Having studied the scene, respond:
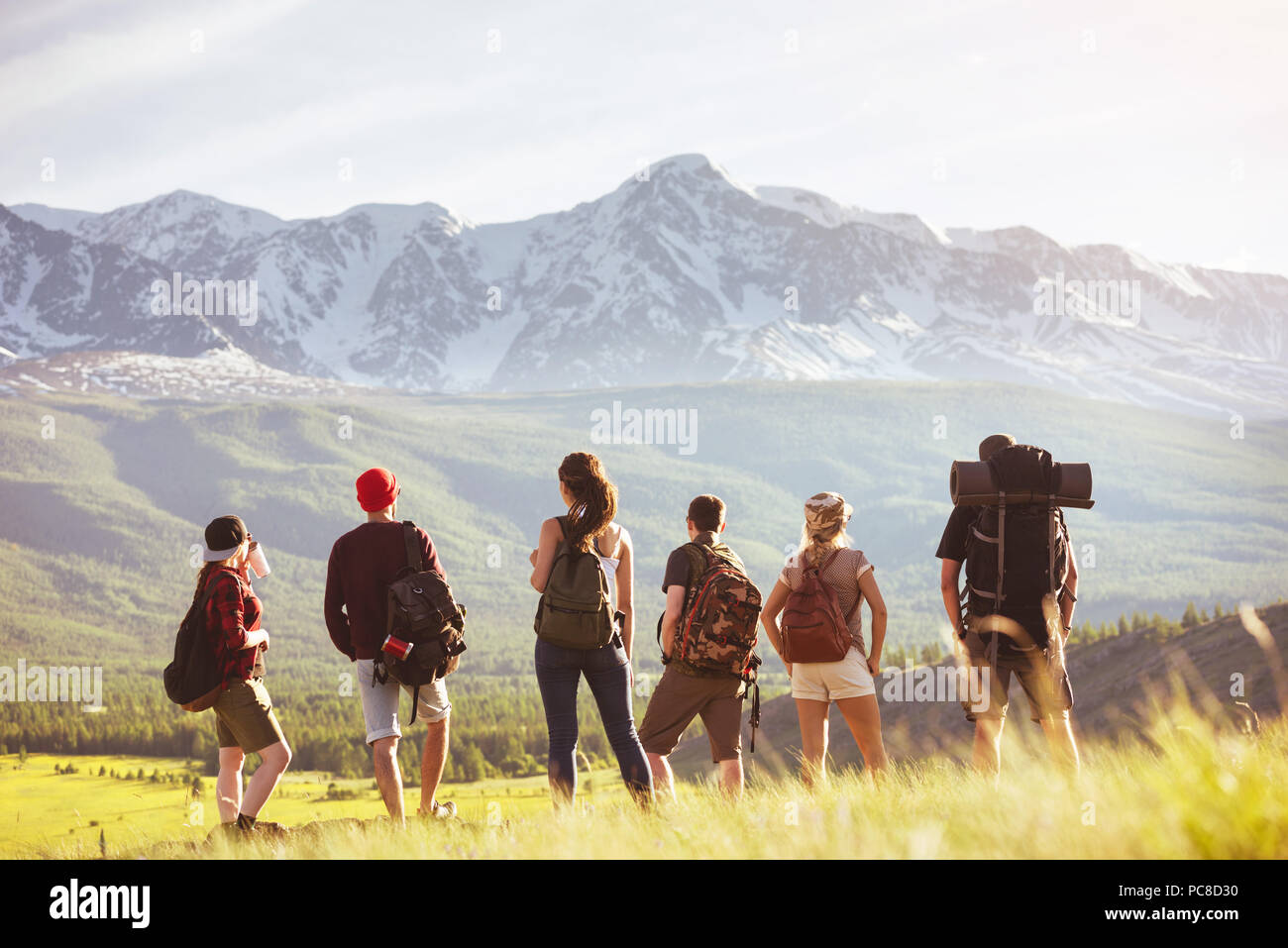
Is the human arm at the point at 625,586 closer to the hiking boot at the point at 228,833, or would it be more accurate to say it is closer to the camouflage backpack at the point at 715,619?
the camouflage backpack at the point at 715,619

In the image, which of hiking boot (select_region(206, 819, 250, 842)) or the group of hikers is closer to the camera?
hiking boot (select_region(206, 819, 250, 842))

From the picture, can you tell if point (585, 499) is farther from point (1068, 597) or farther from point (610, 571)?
point (1068, 597)

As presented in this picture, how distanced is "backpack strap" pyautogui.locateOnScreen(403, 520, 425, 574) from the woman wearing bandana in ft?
7.13

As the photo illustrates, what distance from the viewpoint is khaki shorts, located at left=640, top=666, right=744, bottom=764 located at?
7137mm

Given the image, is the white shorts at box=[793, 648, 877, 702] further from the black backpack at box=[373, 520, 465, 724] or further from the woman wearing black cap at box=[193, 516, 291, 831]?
the woman wearing black cap at box=[193, 516, 291, 831]

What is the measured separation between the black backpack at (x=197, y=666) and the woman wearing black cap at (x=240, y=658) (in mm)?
33

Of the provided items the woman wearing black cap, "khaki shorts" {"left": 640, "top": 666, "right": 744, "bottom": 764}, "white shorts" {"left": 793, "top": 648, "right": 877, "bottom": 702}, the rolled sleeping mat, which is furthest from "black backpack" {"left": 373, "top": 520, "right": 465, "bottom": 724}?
the rolled sleeping mat

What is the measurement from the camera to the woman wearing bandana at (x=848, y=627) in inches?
281

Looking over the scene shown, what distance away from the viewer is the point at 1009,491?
679cm

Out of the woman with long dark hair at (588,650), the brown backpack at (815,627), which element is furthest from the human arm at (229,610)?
the brown backpack at (815,627)

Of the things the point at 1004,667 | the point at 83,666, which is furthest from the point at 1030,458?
the point at 83,666

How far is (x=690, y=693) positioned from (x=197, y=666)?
9.75 ft
